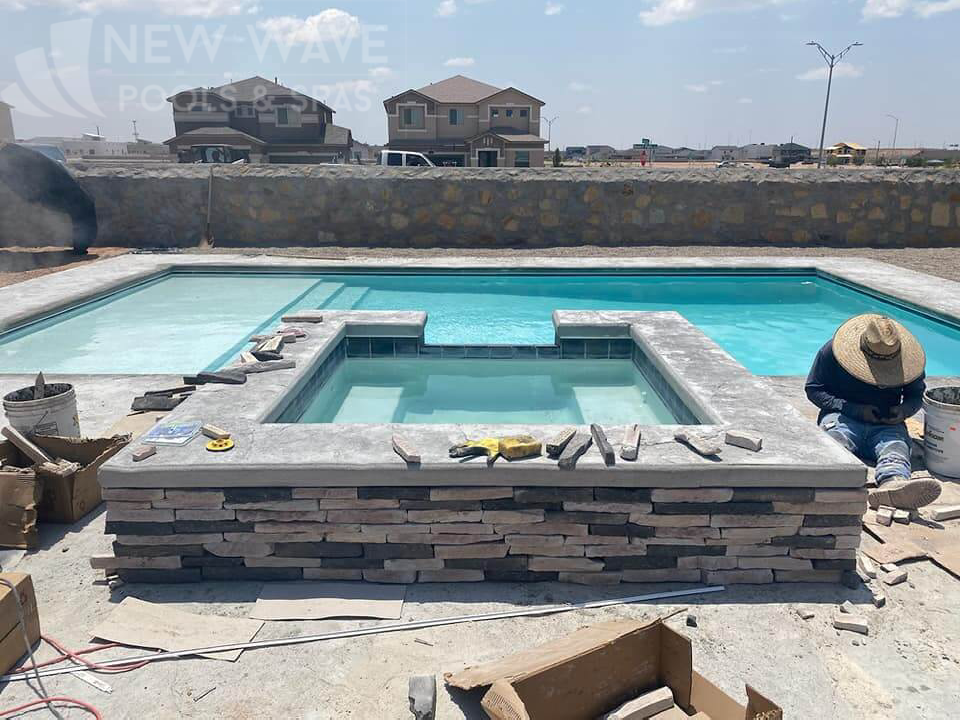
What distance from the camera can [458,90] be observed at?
44.9m

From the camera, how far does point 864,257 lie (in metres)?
13.2

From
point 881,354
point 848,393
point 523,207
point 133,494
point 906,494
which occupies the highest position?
point 523,207

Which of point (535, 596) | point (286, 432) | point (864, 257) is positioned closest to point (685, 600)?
point (535, 596)

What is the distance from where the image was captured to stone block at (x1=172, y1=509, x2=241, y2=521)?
356 centimetres

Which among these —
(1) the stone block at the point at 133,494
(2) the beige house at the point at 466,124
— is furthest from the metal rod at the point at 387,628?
(2) the beige house at the point at 466,124

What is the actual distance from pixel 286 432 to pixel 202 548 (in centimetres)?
73

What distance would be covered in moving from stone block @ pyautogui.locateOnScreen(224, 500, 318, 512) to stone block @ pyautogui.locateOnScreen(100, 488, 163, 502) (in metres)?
0.34

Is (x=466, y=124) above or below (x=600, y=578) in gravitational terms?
above

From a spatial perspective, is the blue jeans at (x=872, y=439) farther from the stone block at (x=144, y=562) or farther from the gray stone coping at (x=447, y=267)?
the gray stone coping at (x=447, y=267)

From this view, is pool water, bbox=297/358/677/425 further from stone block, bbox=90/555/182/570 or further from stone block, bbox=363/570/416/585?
stone block, bbox=363/570/416/585

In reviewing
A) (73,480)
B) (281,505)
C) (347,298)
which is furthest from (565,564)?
(347,298)

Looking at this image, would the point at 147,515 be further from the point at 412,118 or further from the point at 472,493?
the point at 412,118

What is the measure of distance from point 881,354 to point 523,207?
33.0 ft

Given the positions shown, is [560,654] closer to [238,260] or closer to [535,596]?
[535,596]
